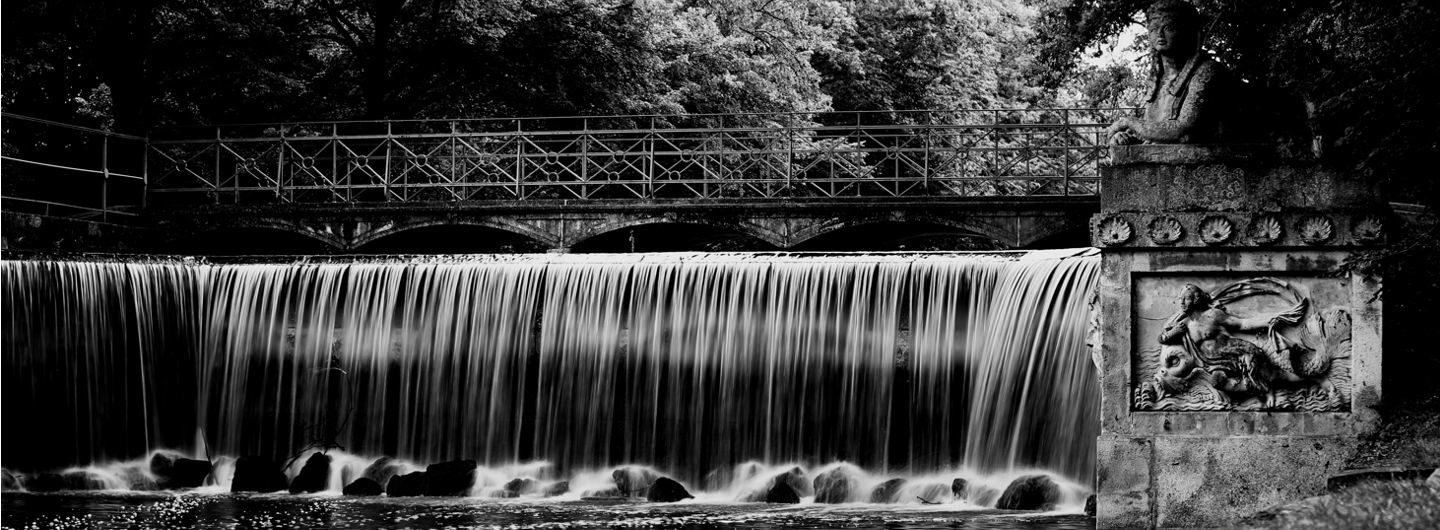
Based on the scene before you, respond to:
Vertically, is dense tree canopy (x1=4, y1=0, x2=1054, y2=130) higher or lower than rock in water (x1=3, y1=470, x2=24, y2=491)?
higher

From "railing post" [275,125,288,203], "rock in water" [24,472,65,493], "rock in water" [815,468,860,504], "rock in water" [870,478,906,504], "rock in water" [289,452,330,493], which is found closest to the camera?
"rock in water" [870,478,906,504]

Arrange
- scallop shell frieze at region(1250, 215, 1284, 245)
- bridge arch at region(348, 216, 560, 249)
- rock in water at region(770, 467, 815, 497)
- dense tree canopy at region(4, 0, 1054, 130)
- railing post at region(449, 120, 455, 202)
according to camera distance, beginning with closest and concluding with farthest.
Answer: scallop shell frieze at region(1250, 215, 1284, 245) < rock in water at region(770, 467, 815, 497) < bridge arch at region(348, 216, 560, 249) < railing post at region(449, 120, 455, 202) < dense tree canopy at region(4, 0, 1054, 130)

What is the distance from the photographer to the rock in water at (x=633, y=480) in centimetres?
1788

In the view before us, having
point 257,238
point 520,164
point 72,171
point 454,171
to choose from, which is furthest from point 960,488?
point 72,171

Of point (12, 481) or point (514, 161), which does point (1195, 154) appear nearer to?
point (12, 481)

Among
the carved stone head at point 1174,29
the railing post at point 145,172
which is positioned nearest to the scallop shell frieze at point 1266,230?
the carved stone head at point 1174,29

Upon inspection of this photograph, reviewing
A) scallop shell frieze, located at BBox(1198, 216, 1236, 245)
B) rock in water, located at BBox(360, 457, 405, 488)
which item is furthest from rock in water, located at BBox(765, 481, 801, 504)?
scallop shell frieze, located at BBox(1198, 216, 1236, 245)

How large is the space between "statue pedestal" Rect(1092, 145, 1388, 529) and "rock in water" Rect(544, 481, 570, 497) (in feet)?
27.5

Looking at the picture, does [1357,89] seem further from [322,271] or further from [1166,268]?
[322,271]

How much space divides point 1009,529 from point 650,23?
60.9 feet

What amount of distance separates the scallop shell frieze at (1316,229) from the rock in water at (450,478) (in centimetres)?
982

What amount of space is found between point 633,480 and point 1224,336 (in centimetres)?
843

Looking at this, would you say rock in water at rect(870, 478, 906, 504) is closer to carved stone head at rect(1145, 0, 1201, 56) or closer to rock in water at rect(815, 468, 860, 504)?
rock in water at rect(815, 468, 860, 504)

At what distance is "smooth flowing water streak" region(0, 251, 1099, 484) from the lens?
1769 cm
